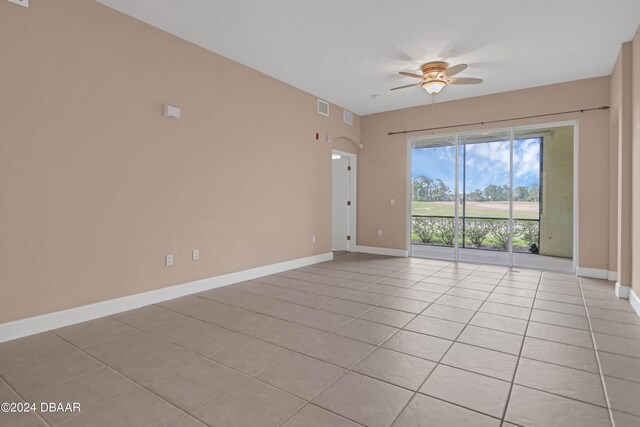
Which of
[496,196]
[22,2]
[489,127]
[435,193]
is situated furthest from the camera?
[435,193]

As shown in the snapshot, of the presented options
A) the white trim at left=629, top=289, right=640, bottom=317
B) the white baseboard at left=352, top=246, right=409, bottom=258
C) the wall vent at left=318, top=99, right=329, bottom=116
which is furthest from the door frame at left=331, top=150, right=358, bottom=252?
the white trim at left=629, top=289, right=640, bottom=317

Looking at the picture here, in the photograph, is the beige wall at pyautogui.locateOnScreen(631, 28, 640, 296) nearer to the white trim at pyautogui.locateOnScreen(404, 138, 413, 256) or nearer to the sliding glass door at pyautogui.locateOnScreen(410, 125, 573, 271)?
the sliding glass door at pyautogui.locateOnScreen(410, 125, 573, 271)

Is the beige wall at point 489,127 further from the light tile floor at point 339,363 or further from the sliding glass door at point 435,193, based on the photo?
the light tile floor at point 339,363

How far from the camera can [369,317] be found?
329 cm

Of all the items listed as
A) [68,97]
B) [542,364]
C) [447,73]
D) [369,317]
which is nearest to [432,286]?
[369,317]

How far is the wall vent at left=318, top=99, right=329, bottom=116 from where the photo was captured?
6197 millimetres

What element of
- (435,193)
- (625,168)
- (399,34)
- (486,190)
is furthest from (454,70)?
(435,193)

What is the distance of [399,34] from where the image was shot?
3816mm

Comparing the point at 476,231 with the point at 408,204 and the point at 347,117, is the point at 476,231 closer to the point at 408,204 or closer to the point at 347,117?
the point at 408,204

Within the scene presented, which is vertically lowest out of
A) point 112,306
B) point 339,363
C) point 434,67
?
point 339,363

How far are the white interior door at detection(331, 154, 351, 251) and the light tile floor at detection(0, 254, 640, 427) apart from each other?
3728 millimetres

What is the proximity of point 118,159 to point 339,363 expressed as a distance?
290 cm

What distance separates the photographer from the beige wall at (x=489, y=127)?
5105 mm

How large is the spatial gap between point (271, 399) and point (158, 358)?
1.02 m
